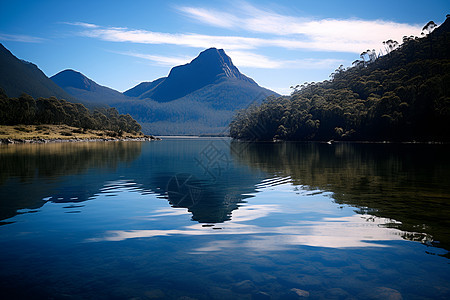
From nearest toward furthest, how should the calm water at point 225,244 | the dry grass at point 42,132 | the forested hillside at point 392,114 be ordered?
the calm water at point 225,244
the forested hillside at point 392,114
the dry grass at point 42,132

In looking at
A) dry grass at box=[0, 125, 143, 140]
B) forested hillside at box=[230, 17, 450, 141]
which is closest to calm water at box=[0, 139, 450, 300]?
forested hillside at box=[230, 17, 450, 141]

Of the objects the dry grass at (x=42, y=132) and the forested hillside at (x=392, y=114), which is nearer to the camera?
the forested hillside at (x=392, y=114)

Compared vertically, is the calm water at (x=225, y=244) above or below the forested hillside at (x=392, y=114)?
below

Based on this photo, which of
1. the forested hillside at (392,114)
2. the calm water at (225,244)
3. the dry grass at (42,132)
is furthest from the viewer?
the dry grass at (42,132)

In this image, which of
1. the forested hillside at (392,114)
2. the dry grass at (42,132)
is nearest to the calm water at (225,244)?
the forested hillside at (392,114)

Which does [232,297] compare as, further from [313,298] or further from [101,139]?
[101,139]

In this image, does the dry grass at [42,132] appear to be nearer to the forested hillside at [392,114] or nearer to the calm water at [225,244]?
the forested hillside at [392,114]

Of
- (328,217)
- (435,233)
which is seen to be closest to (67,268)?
(328,217)

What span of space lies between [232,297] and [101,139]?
652 feet

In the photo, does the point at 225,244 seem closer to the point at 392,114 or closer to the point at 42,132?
the point at 392,114

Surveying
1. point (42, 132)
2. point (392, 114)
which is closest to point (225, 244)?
point (392, 114)

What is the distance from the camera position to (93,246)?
13.4 m

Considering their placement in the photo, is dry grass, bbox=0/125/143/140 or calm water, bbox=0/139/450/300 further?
dry grass, bbox=0/125/143/140

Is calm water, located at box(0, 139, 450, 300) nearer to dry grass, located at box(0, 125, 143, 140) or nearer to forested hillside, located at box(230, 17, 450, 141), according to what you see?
forested hillside, located at box(230, 17, 450, 141)
